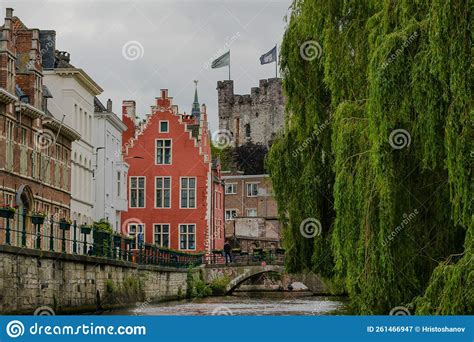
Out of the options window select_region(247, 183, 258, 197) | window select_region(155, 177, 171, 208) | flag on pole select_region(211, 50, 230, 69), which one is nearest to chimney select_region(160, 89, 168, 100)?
window select_region(155, 177, 171, 208)

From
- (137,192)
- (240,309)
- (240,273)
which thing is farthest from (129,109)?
(240,309)

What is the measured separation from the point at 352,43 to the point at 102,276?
1342 cm

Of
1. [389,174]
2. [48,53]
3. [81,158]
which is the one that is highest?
[48,53]

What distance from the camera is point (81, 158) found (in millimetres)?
41031

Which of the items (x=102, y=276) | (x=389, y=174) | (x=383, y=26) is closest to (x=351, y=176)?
(x=389, y=174)

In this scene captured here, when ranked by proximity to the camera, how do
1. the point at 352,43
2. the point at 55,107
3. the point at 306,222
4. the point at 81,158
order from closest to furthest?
the point at 352,43, the point at 306,222, the point at 55,107, the point at 81,158

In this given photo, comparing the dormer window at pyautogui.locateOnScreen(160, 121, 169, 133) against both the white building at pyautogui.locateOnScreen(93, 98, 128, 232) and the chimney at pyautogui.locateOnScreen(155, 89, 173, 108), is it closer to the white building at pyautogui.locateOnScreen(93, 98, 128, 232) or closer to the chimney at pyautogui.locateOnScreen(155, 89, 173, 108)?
the chimney at pyautogui.locateOnScreen(155, 89, 173, 108)

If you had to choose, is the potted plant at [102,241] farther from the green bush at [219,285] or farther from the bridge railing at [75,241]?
the green bush at [219,285]

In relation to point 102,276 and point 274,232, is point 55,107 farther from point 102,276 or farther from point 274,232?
point 274,232

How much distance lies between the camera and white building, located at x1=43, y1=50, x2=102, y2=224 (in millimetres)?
38750

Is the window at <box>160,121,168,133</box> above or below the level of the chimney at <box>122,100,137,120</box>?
below

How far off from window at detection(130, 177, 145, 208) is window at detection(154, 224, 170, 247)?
1.34m

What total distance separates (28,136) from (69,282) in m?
8.12

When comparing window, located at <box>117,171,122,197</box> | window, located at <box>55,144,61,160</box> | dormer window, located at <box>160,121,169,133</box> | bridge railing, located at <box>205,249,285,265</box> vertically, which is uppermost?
dormer window, located at <box>160,121,169,133</box>
